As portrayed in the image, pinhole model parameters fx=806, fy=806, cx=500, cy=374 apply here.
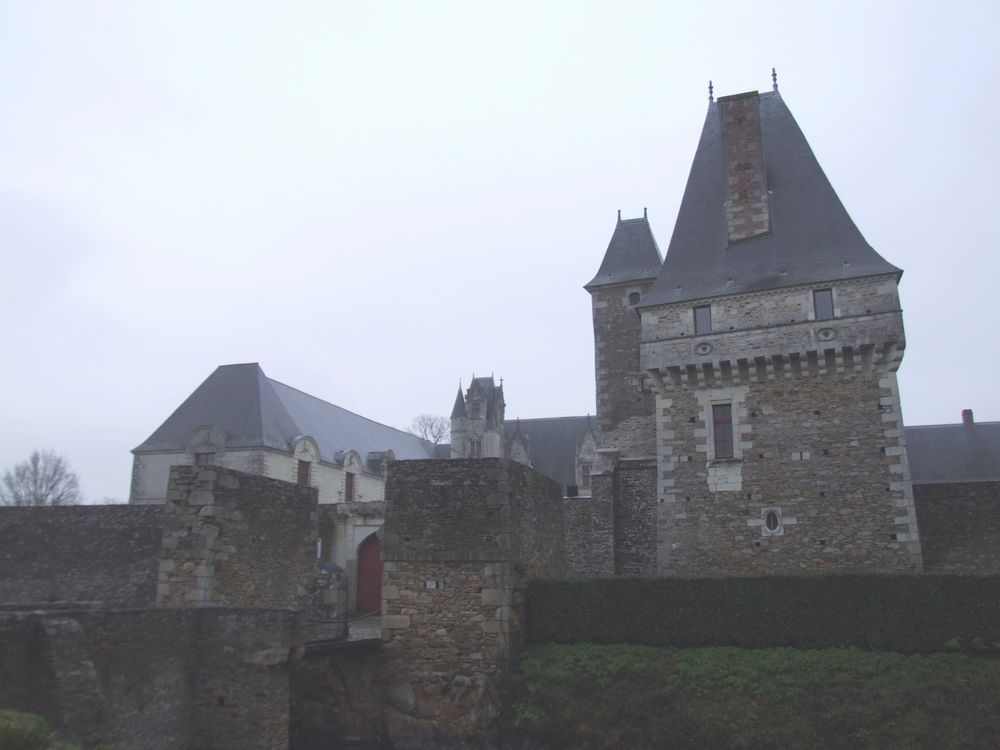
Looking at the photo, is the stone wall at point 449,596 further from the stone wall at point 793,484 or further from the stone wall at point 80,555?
the stone wall at point 793,484

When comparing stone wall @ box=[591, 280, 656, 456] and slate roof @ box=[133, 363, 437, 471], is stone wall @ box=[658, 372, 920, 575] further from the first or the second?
slate roof @ box=[133, 363, 437, 471]

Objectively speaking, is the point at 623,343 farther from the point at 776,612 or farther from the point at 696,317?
the point at 776,612

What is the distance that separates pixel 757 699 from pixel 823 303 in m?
8.99

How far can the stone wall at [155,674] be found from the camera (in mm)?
7504

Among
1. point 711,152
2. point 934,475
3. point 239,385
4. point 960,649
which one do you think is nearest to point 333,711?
point 960,649

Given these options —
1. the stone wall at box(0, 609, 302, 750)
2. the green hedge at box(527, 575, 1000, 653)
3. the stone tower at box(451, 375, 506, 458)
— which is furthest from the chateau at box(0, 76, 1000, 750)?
the stone tower at box(451, 375, 506, 458)

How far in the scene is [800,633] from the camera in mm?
11953

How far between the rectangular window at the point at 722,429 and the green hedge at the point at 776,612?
499cm

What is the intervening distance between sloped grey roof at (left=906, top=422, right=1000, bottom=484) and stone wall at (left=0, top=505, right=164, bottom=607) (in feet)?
75.8

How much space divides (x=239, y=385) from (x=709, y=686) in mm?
22075

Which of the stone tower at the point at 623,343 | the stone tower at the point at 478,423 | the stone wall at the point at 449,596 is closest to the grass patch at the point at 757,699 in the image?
the stone wall at the point at 449,596

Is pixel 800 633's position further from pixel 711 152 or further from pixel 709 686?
pixel 711 152

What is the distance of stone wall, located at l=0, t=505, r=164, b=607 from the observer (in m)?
Result: 14.0

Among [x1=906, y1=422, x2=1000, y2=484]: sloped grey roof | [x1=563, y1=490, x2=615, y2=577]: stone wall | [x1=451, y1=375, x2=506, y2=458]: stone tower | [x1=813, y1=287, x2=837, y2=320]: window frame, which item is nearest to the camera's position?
[x1=813, y1=287, x2=837, y2=320]: window frame
